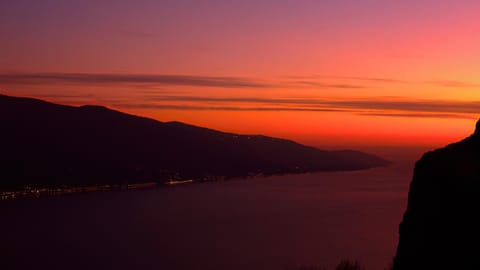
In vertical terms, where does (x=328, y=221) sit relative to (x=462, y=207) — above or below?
below

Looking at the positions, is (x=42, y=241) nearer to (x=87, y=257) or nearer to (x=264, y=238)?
(x=87, y=257)

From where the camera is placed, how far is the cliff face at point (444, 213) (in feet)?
26.6

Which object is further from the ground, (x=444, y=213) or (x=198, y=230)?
(x=444, y=213)

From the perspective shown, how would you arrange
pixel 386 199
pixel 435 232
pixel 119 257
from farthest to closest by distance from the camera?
1. pixel 386 199
2. pixel 119 257
3. pixel 435 232

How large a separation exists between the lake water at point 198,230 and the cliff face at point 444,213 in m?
65.5

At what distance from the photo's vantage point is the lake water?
3155 inches

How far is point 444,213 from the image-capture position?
867 cm

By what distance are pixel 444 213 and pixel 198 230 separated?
99.5 meters

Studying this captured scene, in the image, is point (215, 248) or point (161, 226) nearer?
point (215, 248)

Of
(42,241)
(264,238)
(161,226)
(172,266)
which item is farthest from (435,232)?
(161,226)

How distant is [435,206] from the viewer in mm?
8961

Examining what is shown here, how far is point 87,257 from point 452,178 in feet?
266

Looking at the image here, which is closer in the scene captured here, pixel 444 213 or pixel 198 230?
pixel 444 213

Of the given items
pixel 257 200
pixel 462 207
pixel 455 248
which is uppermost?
pixel 462 207
